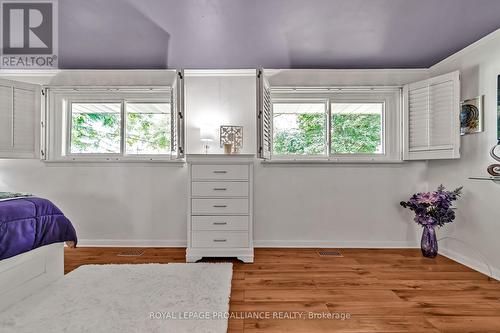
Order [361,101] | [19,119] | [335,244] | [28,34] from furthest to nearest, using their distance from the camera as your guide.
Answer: [361,101], [335,244], [19,119], [28,34]

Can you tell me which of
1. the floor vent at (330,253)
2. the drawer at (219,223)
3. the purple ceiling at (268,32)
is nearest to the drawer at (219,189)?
the drawer at (219,223)

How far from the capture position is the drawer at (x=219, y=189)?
2.58 m

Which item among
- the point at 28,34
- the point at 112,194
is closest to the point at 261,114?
the point at 112,194

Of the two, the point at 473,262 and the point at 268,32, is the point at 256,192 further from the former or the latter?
the point at 473,262

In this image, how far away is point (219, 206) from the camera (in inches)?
101

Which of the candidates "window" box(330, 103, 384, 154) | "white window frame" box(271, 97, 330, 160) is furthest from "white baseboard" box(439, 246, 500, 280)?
"white window frame" box(271, 97, 330, 160)

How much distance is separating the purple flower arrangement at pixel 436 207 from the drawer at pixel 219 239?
6.14ft

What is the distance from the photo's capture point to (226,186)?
2582 mm

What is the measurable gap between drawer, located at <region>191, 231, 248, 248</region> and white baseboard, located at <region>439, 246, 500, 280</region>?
85.8 inches

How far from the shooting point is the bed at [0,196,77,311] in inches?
63.7

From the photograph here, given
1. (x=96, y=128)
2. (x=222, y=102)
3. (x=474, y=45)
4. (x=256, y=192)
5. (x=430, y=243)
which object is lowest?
(x=430, y=243)

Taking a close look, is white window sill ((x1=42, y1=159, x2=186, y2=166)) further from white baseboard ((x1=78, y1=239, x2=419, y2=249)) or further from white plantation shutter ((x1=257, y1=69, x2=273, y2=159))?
white plantation shutter ((x1=257, y1=69, x2=273, y2=159))

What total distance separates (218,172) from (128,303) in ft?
4.37

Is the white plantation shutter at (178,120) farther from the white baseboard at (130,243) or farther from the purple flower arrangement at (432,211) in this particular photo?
the purple flower arrangement at (432,211)
